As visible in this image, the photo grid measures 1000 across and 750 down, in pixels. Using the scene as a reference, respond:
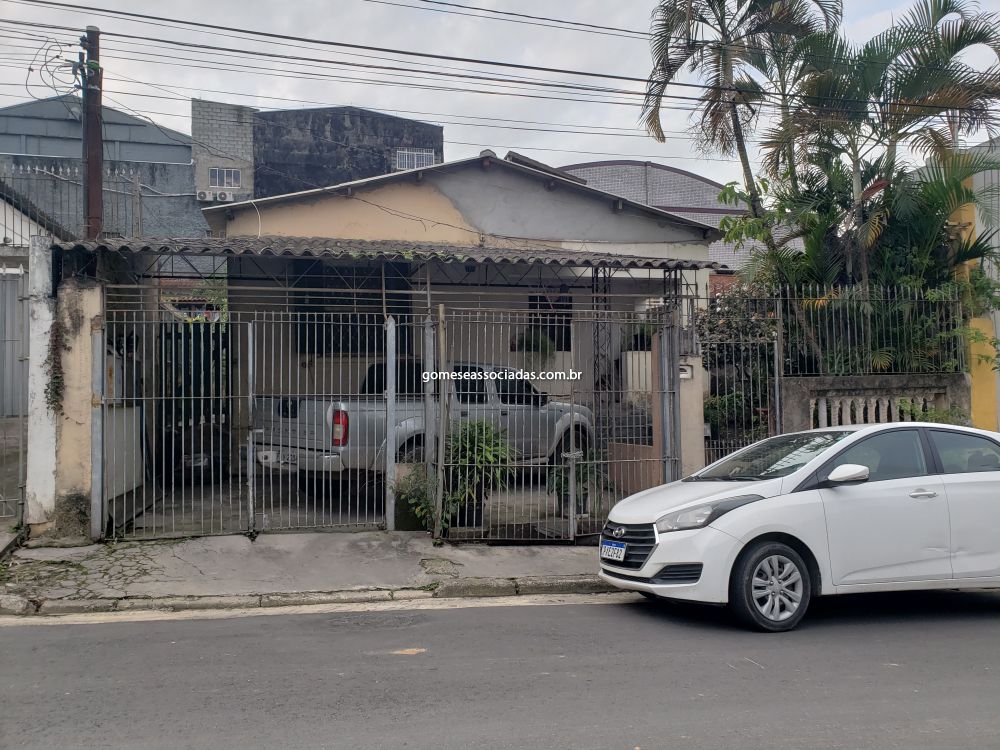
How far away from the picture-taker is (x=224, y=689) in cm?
457

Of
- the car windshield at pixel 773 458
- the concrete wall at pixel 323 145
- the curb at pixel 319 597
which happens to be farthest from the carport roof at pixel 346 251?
the concrete wall at pixel 323 145

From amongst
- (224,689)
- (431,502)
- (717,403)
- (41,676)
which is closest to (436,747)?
(224,689)

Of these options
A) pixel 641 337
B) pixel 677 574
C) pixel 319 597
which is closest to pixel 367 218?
pixel 641 337

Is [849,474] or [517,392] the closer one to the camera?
[849,474]

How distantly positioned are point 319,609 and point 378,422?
264 cm

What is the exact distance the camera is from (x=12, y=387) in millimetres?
8656

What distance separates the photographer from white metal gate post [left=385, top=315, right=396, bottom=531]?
874 cm

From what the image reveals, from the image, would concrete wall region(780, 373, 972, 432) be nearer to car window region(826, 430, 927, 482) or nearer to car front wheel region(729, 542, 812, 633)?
car window region(826, 430, 927, 482)

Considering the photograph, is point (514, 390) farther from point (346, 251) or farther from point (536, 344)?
point (346, 251)

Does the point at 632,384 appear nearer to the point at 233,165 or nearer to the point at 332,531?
the point at 332,531

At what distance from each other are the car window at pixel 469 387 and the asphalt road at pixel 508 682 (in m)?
2.74

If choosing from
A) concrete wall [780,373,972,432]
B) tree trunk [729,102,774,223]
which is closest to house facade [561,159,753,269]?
tree trunk [729,102,774,223]

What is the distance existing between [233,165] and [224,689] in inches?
1128

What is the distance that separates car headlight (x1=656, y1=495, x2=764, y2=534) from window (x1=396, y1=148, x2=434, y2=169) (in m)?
29.1
